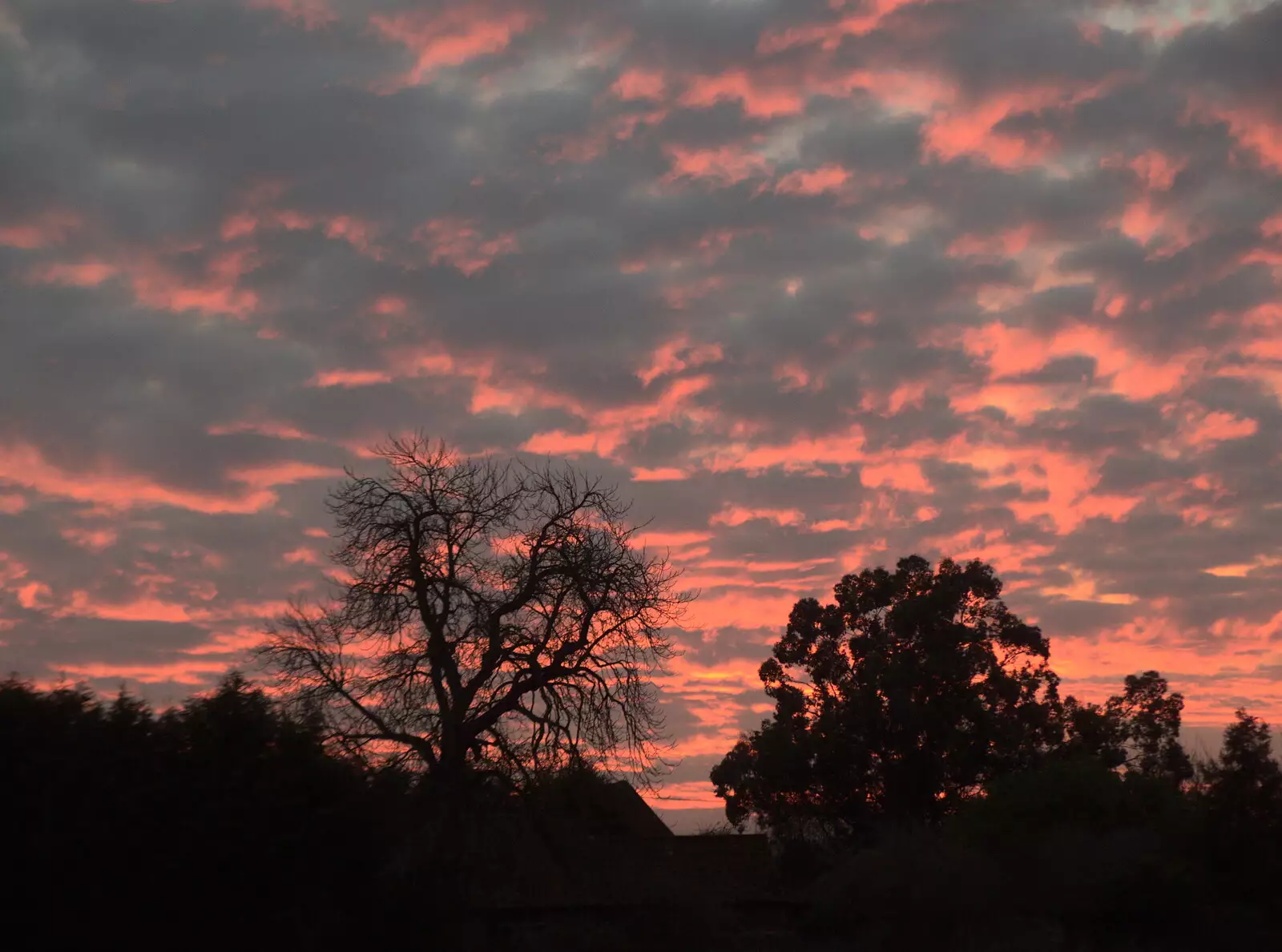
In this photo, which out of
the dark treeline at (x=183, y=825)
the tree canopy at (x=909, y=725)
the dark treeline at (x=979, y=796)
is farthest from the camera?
the tree canopy at (x=909, y=725)

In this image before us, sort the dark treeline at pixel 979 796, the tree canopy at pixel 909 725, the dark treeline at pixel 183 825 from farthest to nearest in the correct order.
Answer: the tree canopy at pixel 909 725, the dark treeline at pixel 979 796, the dark treeline at pixel 183 825

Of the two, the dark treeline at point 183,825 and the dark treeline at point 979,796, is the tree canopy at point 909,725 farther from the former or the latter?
the dark treeline at point 183,825

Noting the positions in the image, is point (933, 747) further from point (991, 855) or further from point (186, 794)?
point (186, 794)

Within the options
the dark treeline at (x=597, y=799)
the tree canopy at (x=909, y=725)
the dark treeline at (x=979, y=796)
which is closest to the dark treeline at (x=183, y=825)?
the dark treeline at (x=597, y=799)

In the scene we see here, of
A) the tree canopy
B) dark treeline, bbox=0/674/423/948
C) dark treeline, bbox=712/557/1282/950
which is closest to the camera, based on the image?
dark treeline, bbox=0/674/423/948

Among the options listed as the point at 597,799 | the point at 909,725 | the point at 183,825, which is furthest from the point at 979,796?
the point at 183,825

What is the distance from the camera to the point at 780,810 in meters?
50.8

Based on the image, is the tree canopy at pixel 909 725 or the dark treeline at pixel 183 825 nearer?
the dark treeline at pixel 183 825

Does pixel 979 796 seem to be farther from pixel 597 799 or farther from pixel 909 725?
pixel 597 799

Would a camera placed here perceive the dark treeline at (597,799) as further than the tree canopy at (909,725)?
No

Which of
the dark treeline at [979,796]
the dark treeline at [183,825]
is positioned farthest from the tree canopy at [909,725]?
the dark treeline at [183,825]

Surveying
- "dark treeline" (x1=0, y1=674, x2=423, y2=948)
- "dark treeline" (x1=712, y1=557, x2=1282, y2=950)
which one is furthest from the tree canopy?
"dark treeline" (x1=0, y1=674, x2=423, y2=948)

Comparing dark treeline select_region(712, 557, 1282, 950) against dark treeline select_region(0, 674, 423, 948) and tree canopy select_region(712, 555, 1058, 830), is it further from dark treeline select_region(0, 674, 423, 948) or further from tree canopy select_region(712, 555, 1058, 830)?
dark treeline select_region(0, 674, 423, 948)

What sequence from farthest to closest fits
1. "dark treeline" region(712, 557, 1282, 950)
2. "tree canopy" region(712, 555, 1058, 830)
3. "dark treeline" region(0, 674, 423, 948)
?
"tree canopy" region(712, 555, 1058, 830)
"dark treeline" region(712, 557, 1282, 950)
"dark treeline" region(0, 674, 423, 948)
